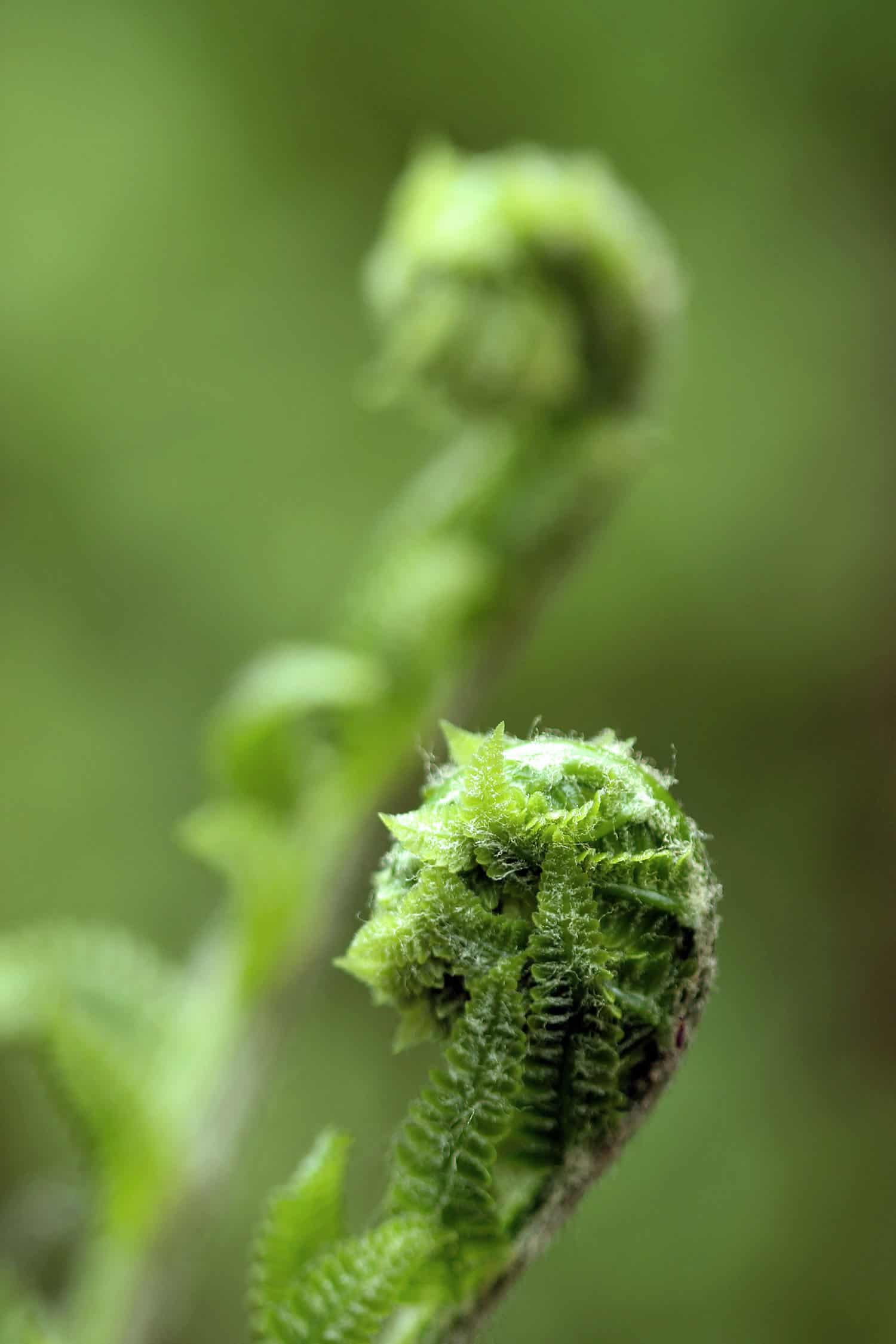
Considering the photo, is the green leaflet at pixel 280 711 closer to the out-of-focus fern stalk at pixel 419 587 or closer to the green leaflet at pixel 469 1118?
the out-of-focus fern stalk at pixel 419 587

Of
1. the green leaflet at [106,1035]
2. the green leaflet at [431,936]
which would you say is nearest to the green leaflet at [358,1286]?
the green leaflet at [431,936]

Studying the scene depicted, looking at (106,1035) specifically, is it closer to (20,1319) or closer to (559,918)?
(20,1319)

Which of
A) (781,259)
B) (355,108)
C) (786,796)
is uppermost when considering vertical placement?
(781,259)

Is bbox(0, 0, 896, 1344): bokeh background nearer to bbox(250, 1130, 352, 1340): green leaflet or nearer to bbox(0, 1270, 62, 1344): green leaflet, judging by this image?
bbox(0, 1270, 62, 1344): green leaflet

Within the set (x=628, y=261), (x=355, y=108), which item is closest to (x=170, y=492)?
(x=355, y=108)

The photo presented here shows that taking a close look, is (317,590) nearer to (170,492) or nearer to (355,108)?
(170,492)

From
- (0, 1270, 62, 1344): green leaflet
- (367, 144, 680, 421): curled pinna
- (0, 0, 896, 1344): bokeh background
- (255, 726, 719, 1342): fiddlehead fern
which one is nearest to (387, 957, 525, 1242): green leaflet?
(255, 726, 719, 1342): fiddlehead fern

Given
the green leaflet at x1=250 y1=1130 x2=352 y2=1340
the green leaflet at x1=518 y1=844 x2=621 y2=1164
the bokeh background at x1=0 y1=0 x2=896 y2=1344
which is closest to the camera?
the green leaflet at x1=518 y1=844 x2=621 y2=1164
